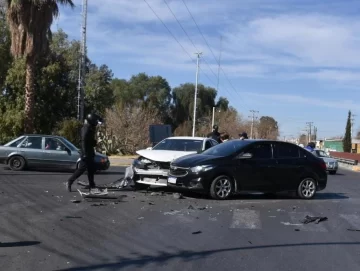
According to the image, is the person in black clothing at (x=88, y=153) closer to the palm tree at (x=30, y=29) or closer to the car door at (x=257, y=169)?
the car door at (x=257, y=169)

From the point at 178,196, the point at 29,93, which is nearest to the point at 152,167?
the point at 178,196

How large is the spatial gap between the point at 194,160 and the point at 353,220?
158 inches

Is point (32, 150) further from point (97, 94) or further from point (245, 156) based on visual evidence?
point (97, 94)

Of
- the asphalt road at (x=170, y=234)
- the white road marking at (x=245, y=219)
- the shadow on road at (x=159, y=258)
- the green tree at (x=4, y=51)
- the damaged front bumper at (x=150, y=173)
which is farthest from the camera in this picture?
the green tree at (x=4, y=51)

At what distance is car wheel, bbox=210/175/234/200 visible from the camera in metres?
12.5

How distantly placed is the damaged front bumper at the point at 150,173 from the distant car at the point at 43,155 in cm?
519

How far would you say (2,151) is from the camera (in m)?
18.6

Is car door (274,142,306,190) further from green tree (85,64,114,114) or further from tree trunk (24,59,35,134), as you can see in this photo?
green tree (85,64,114,114)

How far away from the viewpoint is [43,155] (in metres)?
18.5

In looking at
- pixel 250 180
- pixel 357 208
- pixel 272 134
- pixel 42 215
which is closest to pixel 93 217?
pixel 42 215

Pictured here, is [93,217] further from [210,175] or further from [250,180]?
[250,180]

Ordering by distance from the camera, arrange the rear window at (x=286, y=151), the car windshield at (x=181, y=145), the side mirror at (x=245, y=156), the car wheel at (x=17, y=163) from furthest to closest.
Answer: the car wheel at (x=17, y=163), the car windshield at (x=181, y=145), the rear window at (x=286, y=151), the side mirror at (x=245, y=156)

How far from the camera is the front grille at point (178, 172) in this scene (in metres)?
12.5

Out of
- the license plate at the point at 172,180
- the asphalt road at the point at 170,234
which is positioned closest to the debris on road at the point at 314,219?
the asphalt road at the point at 170,234
